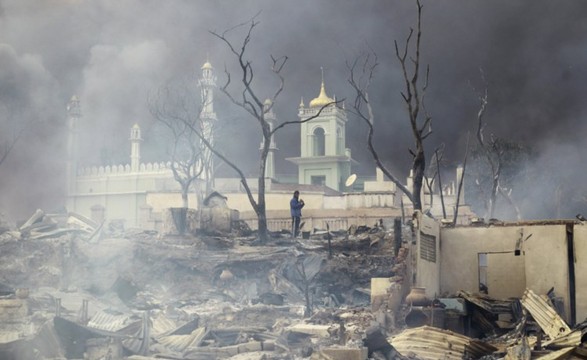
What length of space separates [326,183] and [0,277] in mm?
34037

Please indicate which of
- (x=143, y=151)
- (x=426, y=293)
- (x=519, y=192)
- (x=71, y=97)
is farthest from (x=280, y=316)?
(x=143, y=151)

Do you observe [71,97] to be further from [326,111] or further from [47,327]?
[47,327]

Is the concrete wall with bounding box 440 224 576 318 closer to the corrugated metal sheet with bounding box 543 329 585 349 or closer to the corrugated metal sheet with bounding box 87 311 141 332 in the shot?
the corrugated metal sheet with bounding box 543 329 585 349

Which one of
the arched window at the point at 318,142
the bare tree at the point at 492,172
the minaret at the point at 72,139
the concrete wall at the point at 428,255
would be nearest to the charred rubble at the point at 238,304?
the concrete wall at the point at 428,255

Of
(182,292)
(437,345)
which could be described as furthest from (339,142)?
(437,345)

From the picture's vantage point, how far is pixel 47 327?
12.2 metres

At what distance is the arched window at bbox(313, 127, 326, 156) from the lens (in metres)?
54.5

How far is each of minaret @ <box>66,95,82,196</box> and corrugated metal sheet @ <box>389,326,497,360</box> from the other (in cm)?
3698

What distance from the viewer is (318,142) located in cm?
5528

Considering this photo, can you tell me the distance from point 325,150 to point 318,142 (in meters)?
1.95

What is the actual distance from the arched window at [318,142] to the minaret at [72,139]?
16.7m

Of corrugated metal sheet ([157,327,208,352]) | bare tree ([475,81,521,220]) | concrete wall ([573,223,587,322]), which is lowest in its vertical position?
corrugated metal sheet ([157,327,208,352])

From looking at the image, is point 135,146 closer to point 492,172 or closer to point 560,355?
point 492,172

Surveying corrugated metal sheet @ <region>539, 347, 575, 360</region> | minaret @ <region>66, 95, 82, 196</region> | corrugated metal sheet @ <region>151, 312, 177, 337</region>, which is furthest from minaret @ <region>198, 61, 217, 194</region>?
corrugated metal sheet @ <region>539, 347, 575, 360</region>
